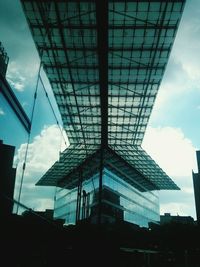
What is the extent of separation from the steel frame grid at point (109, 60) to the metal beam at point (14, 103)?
31.3 ft

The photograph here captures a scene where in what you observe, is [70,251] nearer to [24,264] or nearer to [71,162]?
[24,264]

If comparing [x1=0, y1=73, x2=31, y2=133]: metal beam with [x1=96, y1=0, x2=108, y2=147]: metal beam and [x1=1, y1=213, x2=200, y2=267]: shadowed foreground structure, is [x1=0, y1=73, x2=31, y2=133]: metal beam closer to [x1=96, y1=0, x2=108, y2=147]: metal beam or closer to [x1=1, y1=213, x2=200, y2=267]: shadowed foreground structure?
[x1=1, y1=213, x2=200, y2=267]: shadowed foreground structure

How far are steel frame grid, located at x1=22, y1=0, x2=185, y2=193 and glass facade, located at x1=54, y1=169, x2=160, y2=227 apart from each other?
8434 millimetres

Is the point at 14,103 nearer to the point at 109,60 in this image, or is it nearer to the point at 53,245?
the point at 53,245

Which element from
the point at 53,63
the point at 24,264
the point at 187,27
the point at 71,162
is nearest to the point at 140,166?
the point at 71,162

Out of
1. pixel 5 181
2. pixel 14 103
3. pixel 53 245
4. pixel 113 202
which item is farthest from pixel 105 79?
pixel 113 202

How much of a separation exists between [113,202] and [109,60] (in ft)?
76.1

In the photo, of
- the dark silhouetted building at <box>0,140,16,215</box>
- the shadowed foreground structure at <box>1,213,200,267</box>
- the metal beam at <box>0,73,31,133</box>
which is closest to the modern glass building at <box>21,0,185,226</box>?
the shadowed foreground structure at <box>1,213,200,267</box>

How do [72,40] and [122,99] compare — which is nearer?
[72,40]

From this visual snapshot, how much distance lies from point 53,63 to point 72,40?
3.23 m

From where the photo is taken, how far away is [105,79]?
21625 mm

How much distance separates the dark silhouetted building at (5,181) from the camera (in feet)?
18.6

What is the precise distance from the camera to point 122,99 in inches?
1065

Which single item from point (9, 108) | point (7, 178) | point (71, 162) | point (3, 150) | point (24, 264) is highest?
point (71, 162)
